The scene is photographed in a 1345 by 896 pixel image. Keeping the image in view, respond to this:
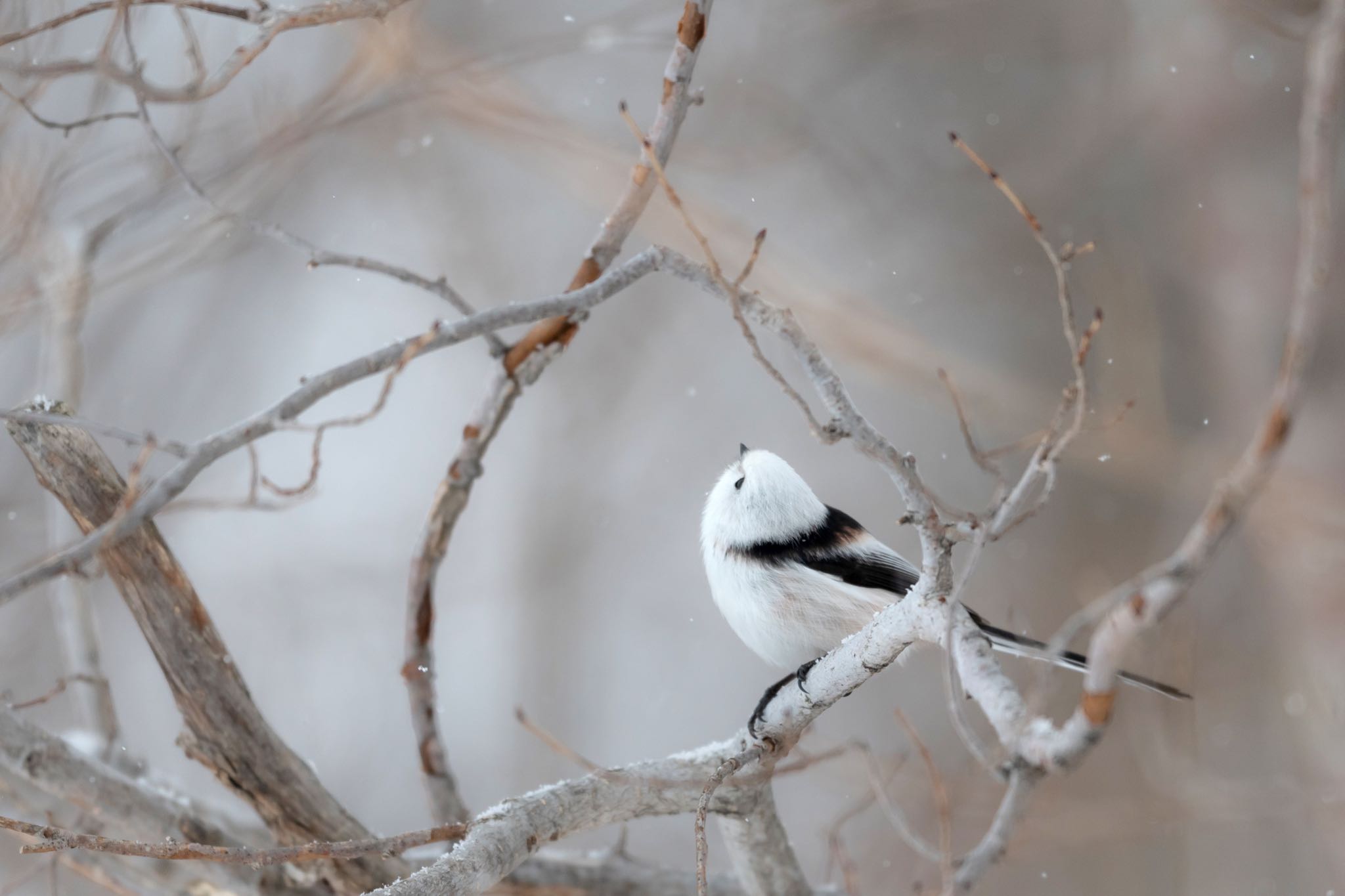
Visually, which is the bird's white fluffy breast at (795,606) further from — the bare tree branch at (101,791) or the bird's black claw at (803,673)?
the bare tree branch at (101,791)

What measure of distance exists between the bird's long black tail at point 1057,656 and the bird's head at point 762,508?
0.40 m

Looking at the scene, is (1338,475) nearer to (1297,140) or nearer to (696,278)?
(1297,140)

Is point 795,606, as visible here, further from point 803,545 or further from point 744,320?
point 744,320

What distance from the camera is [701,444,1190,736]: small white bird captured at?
1998mm

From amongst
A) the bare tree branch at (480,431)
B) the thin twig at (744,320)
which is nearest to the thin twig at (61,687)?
the bare tree branch at (480,431)

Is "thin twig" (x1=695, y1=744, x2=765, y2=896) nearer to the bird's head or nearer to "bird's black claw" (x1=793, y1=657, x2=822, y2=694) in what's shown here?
"bird's black claw" (x1=793, y1=657, x2=822, y2=694)

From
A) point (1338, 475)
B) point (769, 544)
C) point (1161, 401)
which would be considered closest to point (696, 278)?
point (769, 544)

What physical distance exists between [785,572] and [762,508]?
14 centimetres

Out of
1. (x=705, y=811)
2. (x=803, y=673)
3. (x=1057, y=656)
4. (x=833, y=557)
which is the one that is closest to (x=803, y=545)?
(x=833, y=557)

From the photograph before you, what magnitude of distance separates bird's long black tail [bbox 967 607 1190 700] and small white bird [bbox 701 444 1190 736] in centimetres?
1

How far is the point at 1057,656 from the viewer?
62.7 inches

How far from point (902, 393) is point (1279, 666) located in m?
2.09

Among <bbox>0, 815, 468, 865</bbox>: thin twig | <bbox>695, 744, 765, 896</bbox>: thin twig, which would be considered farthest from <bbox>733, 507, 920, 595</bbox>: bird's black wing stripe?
<bbox>0, 815, 468, 865</bbox>: thin twig

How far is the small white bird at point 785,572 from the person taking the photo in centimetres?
200
